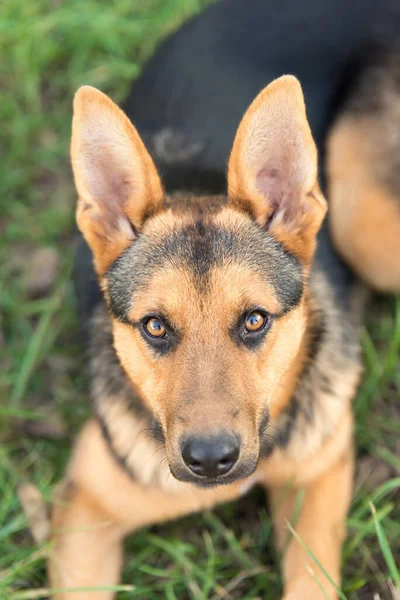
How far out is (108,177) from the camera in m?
3.55

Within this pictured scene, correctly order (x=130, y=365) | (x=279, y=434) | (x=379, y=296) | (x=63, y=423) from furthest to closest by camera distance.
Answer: (x=379, y=296) < (x=63, y=423) < (x=279, y=434) < (x=130, y=365)

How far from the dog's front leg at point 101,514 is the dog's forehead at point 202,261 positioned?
1013 millimetres

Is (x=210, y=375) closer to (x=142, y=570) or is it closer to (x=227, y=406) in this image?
(x=227, y=406)

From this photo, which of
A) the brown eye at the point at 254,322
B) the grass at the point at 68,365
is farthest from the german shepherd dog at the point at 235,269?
the grass at the point at 68,365

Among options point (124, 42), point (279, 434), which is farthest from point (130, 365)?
point (124, 42)

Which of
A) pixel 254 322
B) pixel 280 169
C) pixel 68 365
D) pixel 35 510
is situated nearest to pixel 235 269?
pixel 254 322

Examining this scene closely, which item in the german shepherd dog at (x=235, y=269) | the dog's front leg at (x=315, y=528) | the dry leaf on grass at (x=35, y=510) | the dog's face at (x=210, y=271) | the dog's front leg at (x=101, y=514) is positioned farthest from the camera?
the dry leaf on grass at (x=35, y=510)

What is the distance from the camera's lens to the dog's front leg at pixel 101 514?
3889 mm

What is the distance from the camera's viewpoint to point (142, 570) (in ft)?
13.7

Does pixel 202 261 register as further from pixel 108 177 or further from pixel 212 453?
pixel 212 453

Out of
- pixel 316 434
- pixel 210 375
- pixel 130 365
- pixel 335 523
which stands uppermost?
pixel 210 375

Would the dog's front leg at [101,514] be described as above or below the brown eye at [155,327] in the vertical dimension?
below

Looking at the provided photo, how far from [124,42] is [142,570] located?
4320 mm

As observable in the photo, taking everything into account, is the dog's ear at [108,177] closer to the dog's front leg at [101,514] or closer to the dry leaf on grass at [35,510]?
the dog's front leg at [101,514]
